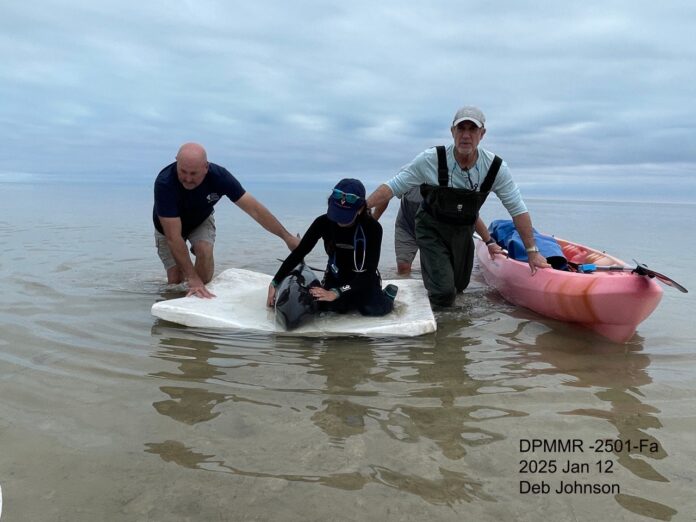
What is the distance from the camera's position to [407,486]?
2.22 metres

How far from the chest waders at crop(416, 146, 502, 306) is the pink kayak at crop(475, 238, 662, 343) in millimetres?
735

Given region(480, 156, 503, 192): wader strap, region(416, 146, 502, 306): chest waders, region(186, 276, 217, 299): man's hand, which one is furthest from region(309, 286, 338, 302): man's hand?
region(480, 156, 503, 192): wader strap

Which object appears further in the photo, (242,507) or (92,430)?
(92,430)

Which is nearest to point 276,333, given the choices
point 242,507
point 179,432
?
point 179,432

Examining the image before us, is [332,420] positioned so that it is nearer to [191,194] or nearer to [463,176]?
[463,176]

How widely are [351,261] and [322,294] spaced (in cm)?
44

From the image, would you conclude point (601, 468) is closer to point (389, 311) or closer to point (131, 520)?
point (131, 520)

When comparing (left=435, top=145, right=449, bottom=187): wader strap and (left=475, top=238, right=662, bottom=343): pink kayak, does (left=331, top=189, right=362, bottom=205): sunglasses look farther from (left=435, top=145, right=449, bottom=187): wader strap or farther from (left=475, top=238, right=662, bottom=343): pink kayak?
(left=475, top=238, right=662, bottom=343): pink kayak

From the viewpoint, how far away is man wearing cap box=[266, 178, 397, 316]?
454 cm

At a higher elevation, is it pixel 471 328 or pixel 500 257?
pixel 500 257

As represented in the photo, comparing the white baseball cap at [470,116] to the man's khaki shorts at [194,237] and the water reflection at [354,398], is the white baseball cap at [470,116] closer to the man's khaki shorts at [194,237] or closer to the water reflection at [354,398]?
the water reflection at [354,398]

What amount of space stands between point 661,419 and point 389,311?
8.28ft

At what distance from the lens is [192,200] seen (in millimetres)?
5801

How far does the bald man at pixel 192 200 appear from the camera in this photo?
5.30 m
